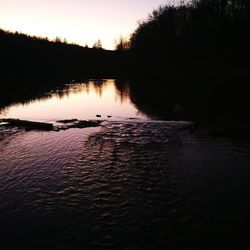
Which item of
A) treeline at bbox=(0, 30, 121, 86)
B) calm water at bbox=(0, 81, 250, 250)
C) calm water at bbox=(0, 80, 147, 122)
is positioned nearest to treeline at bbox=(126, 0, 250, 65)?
treeline at bbox=(0, 30, 121, 86)

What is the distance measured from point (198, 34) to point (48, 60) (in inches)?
3543

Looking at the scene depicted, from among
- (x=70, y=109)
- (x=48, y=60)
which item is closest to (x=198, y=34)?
(x=70, y=109)

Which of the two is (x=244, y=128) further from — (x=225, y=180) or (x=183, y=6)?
(x=183, y=6)

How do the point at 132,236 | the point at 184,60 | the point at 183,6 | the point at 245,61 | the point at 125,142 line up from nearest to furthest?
the point at 132,236 → the point at 125,142 → the point at 245,61 → the point at 184,60 → the point at 183,6

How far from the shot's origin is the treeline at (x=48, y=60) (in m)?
115

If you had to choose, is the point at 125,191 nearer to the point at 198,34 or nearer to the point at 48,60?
the point at 198,34

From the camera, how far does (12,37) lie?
135875 millimetres

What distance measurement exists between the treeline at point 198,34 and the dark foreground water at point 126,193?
54080 mm

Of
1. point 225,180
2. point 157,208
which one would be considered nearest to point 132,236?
point 157,208

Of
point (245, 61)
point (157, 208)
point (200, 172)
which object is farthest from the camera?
point (245, 61)

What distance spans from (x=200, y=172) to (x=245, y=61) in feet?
186

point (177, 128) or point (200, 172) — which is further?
point (177, 128)

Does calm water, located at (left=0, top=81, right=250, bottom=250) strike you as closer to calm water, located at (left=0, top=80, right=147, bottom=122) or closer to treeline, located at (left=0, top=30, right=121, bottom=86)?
calm water, located at (left=0, top=80, right=147, bottom=122)

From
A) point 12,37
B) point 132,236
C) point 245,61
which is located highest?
point 12,37
